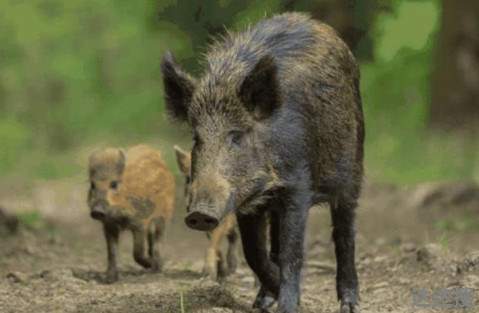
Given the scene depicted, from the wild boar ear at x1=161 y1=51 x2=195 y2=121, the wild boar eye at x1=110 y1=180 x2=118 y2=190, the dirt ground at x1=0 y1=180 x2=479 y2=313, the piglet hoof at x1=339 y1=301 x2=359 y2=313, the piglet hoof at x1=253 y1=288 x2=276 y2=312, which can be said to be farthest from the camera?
the wild boar eye at x1=110 y1=180 x2=118 y2=190

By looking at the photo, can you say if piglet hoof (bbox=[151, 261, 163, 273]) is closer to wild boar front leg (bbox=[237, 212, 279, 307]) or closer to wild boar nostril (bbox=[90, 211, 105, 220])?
wild boar nostril (bbox=[90, 211, 105, 220])

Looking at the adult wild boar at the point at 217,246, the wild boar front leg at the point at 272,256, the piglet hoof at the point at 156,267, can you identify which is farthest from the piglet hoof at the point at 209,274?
the wild boar front leg at the point at 272,256

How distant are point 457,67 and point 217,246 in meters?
7.75

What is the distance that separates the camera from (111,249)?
8484 millimetres

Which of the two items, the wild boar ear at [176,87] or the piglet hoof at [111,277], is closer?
the wild boar ear at [176,87]

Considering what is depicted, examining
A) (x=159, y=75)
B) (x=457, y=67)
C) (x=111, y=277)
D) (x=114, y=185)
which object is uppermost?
(x=159, y=75)

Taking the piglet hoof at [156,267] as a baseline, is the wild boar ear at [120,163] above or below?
above

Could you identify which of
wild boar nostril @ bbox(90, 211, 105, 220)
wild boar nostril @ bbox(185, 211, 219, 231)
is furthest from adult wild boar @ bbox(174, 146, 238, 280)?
wild boar nostril @ bbox(185, 211, 219, 231)

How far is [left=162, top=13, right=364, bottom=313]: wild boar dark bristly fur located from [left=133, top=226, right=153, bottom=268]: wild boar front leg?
2.09 metres

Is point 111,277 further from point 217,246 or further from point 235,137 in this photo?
point 235,137

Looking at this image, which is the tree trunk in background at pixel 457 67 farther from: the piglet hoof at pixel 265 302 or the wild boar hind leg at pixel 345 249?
the piglet hoof at pixel 265 302

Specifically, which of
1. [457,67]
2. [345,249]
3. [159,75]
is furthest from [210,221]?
[159,75]

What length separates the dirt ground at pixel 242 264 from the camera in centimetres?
683

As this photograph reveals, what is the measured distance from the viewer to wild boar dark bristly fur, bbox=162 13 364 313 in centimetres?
575
